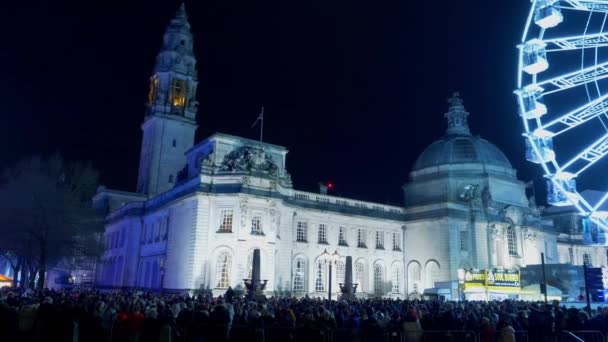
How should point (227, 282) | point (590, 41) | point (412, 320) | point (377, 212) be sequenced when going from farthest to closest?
point (377, 212) → point (227, 282) → point (590, 41) → point (412, 320)

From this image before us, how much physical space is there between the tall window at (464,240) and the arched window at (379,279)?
9.73 metres

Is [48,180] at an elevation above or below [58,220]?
above

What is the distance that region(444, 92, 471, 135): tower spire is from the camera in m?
73.1

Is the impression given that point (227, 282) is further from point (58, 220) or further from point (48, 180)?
point (48, 180)

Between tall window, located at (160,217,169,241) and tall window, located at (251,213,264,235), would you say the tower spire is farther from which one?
→ tall window, located at (160,217,169,241)

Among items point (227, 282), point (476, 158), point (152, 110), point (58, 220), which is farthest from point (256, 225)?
point (476, 158)

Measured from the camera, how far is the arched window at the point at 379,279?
194ft

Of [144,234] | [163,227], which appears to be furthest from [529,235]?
[144,234]

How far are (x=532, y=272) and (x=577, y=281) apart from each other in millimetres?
4777

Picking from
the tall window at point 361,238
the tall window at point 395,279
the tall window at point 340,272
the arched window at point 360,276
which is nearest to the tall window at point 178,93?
the tall window at point 361,238

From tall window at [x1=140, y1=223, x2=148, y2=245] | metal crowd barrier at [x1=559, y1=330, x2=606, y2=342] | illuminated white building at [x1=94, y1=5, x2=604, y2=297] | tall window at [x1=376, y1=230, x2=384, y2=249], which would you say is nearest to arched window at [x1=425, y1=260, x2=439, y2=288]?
illuminated white building at [x1=94, y1=5, x2=604, y2=297]

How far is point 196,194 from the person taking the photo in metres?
45.5

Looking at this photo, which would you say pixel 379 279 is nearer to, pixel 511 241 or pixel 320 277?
pixel 320 277

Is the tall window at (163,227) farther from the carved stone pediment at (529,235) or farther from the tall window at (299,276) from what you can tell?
the carved stone pediment at (529,235)
